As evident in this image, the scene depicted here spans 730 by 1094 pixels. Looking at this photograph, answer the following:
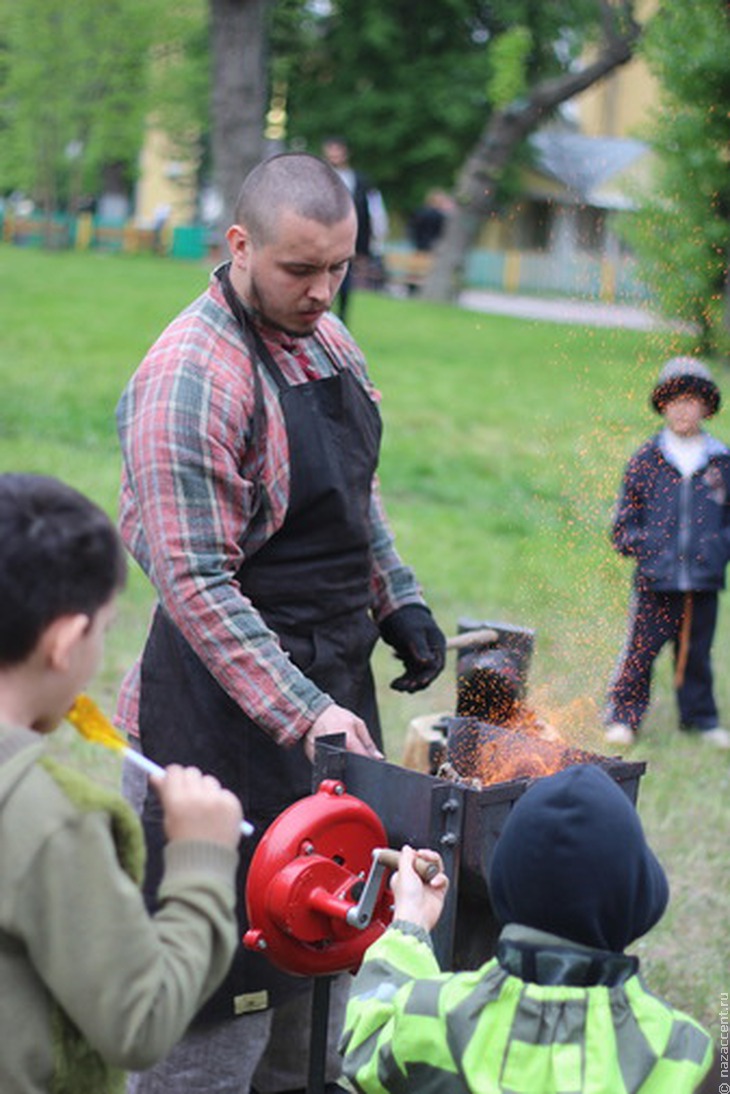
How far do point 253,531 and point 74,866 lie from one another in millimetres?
1254

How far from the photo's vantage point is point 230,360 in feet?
9.69

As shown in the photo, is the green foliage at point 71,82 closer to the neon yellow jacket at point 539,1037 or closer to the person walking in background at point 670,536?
the person walking in background at point 670,536

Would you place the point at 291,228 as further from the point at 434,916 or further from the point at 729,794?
the point at 729,794

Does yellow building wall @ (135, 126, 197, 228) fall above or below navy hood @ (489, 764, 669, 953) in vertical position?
below

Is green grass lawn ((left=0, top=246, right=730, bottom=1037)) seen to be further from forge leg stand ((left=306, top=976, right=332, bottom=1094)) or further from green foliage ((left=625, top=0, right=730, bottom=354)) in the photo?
forge leg stand ((left=306, top=976, right=332, bottom=1094))

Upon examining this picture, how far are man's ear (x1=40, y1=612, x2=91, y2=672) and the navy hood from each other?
65cm

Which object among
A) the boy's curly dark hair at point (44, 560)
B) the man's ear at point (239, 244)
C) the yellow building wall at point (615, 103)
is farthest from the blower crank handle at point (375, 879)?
the yellow building wall at point (615, 103)

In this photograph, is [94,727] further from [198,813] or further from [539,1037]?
[539,1037]

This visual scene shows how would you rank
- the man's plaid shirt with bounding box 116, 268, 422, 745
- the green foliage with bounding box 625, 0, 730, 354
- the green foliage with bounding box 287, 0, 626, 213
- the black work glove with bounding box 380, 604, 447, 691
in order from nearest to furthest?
the man's plaid shirt with bounding box 116, 268, 422, 745 < the black work glove with bounding box 380, 604, 447, 691 < the green foliage with bounding box 625, 0, 730, 354 < the green foliage with bounding box 287, 0, 626, 213

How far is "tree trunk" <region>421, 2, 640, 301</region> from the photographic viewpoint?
2267cm

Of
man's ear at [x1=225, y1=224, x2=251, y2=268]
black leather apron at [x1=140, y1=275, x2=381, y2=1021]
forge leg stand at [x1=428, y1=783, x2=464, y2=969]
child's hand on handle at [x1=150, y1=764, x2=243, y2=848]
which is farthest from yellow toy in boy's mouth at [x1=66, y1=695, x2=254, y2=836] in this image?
man's ear at [x1=225, y1=224, x2=251, y2=268]

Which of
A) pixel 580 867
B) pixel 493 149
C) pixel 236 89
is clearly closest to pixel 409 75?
pixel 493 149

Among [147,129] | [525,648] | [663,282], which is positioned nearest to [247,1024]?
[525,648]

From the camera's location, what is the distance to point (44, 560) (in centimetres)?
185
